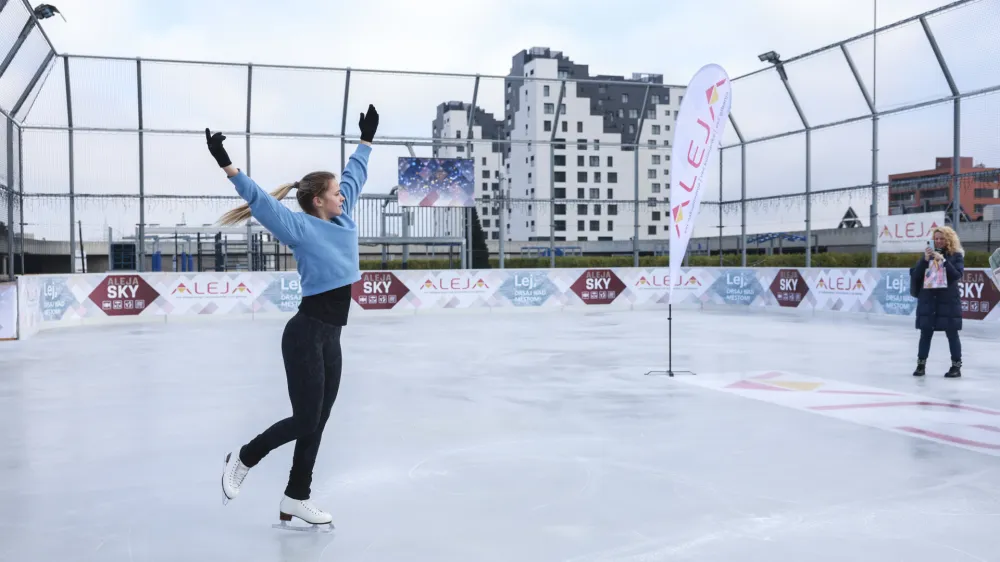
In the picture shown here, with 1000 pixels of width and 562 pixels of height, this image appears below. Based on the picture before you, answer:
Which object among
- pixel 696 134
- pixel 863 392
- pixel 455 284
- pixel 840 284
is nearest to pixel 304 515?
pixel 863 392

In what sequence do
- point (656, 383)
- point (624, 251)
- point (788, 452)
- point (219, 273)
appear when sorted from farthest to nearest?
point (624, 251) → point (219, 273) → point (656, 383) → point (788, 452)

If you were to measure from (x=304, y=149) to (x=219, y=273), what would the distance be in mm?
3230

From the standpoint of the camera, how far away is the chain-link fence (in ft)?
50.0

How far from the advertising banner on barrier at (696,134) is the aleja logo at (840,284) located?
413 inches

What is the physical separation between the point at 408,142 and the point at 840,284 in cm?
1013

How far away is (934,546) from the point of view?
3871mm

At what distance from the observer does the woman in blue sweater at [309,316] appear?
3867 mm

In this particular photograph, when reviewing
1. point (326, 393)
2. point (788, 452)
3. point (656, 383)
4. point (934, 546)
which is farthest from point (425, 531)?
point (656, 383)

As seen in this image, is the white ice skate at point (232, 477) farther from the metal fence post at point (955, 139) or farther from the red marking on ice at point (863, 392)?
the metal fence post at point (955, 139)

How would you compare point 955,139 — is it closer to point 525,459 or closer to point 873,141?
point 873,141

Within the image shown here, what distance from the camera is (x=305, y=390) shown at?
3898 millimetres

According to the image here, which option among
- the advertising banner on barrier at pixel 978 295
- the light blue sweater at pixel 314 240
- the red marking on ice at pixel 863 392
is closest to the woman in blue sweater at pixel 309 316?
the light blue sweater at pixel 314 240

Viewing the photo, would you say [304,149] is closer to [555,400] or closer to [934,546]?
[555,400]

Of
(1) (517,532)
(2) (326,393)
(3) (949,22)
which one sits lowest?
(1) (517,532)
